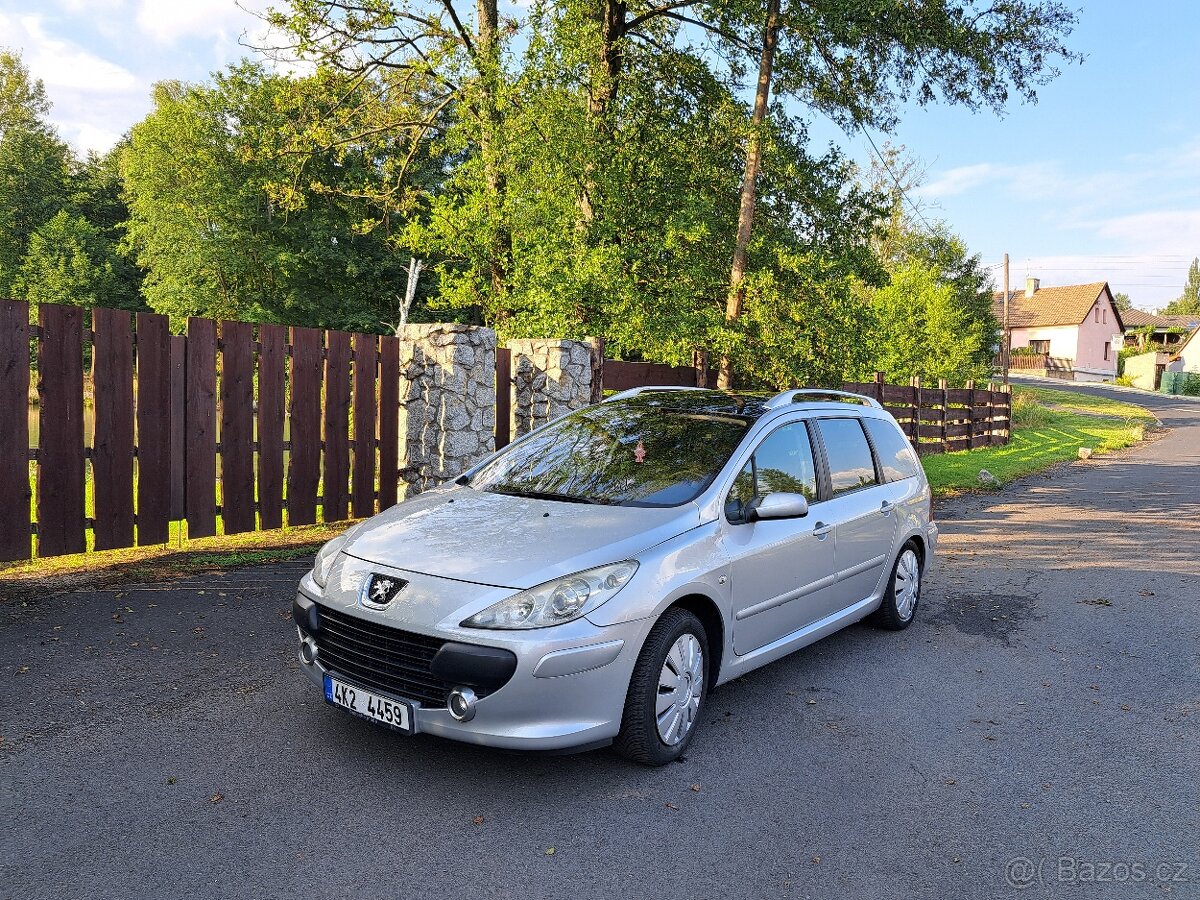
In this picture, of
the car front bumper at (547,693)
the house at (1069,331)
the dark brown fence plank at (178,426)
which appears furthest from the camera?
the house at (1069,331)

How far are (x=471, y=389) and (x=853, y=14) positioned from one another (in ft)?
25.1

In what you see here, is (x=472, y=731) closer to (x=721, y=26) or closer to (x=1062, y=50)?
(x=721, y=26)

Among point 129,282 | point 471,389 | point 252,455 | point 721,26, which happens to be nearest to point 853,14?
point 721,26

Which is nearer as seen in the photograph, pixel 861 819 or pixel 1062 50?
pixel 861 819

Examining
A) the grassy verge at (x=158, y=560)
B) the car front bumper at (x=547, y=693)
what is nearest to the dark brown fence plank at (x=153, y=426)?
the grassy verge at (x=158, y=560)

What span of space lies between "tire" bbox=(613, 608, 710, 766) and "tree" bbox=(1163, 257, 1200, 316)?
459 ft

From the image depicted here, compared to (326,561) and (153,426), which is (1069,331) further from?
(326,561)

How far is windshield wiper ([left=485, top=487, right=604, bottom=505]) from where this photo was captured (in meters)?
4.51

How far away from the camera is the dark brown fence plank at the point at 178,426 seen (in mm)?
7352

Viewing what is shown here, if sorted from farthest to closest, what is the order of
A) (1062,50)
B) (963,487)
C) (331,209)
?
1. (331,209)
2. (963,487)
3. (1062,50)

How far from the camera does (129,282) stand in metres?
47.0

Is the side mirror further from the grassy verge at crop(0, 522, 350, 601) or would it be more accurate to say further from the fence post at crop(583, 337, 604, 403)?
the fence post at crop(583, 337, 604, 403)

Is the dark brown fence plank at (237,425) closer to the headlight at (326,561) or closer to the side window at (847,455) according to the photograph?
the headlight at (326,561)

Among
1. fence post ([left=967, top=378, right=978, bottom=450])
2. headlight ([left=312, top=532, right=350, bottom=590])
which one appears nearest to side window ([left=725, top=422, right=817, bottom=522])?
headlight ([left=312, top=532, right=350, bottom=590])
